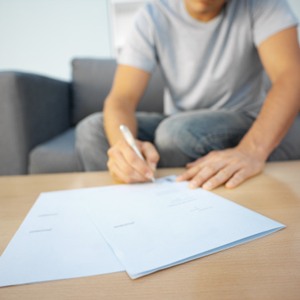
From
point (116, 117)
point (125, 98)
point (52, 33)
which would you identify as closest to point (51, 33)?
point (52, 33)

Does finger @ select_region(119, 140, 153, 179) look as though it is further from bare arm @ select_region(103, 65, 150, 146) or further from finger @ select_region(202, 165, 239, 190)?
bare arm @ select_region(103, 65, 150, 146)

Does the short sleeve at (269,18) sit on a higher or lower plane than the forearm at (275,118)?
higher

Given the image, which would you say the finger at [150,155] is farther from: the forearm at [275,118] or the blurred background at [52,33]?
the blurred background at [52,33]

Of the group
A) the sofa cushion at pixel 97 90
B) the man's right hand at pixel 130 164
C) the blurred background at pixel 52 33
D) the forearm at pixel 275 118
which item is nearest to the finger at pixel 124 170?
the man's right hand at pixel 130 164

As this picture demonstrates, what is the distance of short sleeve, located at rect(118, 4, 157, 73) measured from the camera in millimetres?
821

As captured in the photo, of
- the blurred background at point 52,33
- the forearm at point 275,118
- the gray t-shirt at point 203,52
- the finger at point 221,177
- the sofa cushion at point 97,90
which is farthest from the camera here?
the blurred background at point 52,33

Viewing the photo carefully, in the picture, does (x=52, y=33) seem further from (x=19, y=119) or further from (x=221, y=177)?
(x=221, y=177)

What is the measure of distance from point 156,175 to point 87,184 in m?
0.15

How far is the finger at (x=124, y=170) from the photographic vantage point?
0.47m

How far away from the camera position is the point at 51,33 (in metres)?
2.59

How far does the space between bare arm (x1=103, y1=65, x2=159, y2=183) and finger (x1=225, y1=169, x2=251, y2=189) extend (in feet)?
0.49

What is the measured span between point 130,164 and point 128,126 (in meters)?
0.25

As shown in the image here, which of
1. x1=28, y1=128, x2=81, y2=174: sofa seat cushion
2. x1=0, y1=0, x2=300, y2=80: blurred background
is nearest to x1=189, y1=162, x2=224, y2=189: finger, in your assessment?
x1=28, y1=128, x2=81, y2=174: sofa seat cushion

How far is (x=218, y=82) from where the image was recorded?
85cm
